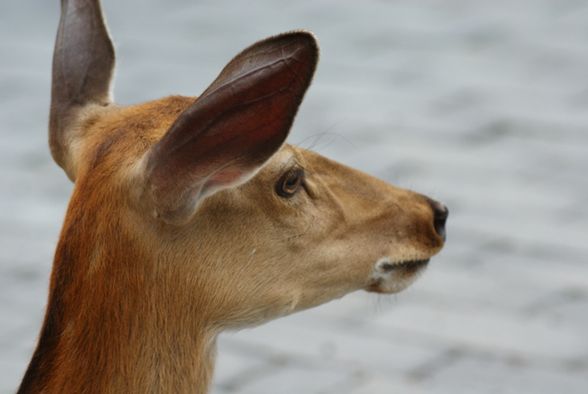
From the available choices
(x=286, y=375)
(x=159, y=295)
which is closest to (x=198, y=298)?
(x=159, y=295)

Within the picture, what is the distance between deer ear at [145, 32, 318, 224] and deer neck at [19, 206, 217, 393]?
7.4 inches

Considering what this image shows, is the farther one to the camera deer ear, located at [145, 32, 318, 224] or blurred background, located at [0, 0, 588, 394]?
blurred background, located at [0, 0, 588, 394]

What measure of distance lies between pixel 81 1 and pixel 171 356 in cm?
107

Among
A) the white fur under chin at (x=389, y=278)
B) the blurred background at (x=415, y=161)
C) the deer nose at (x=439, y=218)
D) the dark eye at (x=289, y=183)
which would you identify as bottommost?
the blurred background at (x=415, y=161)

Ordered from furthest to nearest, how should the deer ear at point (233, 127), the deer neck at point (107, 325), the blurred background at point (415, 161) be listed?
1. the blurred background at point (415, 161)
2. the deer neck at point (107, 325)
3. the deer ear at point (233, 127)

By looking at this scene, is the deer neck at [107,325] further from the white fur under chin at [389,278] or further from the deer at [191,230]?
the white fur under chin at [389,278]

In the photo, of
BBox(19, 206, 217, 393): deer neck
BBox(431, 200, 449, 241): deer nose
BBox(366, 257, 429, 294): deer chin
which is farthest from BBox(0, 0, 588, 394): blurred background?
BBox(19, 206, 217, 393): deer neck

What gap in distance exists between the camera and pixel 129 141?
3254 millimetres

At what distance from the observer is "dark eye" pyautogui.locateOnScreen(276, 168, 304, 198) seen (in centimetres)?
340

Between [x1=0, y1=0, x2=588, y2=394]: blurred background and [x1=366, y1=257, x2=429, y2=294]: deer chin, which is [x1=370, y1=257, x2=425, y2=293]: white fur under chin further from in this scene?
[x1=0, y1=0, x2=588, y2=394]: blurred background

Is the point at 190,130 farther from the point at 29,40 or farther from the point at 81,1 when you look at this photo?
the point at 29,40

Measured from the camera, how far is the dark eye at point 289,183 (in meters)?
3.40

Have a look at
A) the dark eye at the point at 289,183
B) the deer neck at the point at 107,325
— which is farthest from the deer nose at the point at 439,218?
the deer neck at the point at 107,325

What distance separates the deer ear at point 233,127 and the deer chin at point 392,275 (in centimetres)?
67
